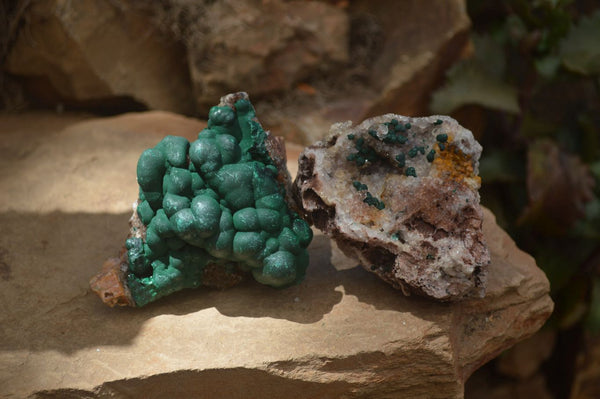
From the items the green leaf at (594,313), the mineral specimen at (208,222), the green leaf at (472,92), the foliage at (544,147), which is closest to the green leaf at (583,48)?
the foliage at (544,147)

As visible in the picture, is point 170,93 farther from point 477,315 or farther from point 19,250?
point 477,315

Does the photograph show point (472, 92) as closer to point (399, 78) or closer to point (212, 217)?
point (399, 78)

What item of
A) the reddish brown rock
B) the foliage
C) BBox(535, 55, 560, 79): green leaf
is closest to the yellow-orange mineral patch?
the foliage

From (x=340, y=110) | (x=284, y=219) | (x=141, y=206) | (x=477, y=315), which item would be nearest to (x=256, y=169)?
(x=284, y=219)

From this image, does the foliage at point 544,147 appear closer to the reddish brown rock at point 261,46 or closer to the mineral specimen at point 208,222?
the reddish brown rock at point 261,46

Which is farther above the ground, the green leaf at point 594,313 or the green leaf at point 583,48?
the green leaf at point 583,48

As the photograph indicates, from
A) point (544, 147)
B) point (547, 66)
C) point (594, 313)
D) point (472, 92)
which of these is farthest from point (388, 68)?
point (594, 313)
